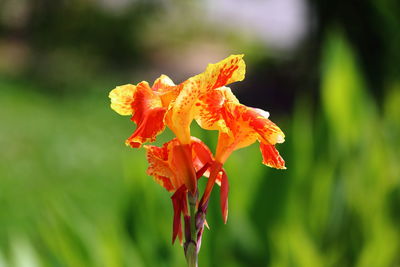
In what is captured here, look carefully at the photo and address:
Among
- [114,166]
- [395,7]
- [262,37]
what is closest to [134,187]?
[395,7]

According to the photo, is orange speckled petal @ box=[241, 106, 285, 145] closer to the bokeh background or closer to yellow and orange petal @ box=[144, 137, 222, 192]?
yellow and orange petal @ box=[144, 137, 222, 192]

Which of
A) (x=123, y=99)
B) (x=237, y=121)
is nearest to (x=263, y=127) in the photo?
(x=237, y=121)

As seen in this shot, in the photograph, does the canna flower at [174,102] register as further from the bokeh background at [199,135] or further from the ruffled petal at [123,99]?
the bokeh background at [199,135]

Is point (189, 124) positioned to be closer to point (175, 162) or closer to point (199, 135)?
point (175, 162)

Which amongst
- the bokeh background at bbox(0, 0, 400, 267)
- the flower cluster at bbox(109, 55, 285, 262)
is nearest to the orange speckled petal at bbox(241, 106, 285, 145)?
the flower cluster at bbox(109, 55, 285, 262)

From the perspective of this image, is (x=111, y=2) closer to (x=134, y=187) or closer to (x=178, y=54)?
(x=178, y=54)

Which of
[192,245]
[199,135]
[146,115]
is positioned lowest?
[199,135]
